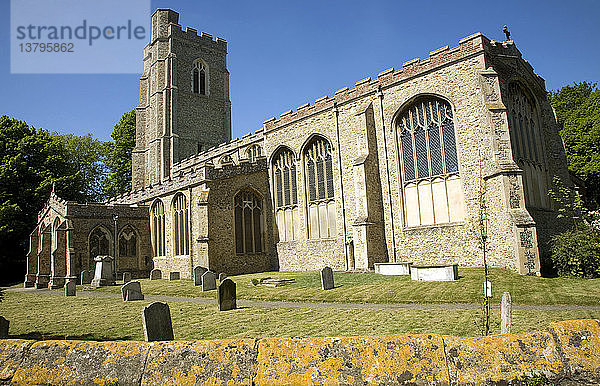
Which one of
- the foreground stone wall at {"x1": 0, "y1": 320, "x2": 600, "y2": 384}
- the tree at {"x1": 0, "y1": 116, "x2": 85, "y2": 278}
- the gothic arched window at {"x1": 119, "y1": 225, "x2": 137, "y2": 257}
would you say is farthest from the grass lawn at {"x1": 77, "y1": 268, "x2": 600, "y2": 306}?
the tree at {"x1": 0, "y1": 116, "x2": 85, "y2": 278}

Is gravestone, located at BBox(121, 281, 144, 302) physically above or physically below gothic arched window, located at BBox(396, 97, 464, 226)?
below

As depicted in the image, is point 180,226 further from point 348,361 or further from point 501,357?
point 501,357

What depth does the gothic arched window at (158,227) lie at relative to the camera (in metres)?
28.0

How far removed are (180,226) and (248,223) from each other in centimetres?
479

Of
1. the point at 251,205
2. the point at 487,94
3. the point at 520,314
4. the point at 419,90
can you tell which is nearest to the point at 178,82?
the point at 251,205

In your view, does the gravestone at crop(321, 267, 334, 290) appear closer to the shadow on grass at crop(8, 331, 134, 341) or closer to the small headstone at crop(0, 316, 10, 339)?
the shadow on grass at crop(8, 331, 134, 341)

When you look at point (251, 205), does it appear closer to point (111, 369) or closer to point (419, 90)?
point (419, 90)

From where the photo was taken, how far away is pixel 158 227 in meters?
28.5

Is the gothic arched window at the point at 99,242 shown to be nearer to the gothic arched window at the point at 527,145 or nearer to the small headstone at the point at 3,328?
the small headstone at the point at 3,328

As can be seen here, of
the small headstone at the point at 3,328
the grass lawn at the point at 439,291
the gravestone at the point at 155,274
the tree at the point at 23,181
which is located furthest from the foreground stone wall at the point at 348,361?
the tree at the point at 23,181

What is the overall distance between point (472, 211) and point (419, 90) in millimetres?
6418

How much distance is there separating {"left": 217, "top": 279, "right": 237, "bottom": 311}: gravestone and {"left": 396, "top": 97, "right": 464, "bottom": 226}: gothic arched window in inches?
431

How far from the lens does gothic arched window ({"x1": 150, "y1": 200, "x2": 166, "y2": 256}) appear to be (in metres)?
28.0

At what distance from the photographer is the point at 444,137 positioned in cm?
1833
